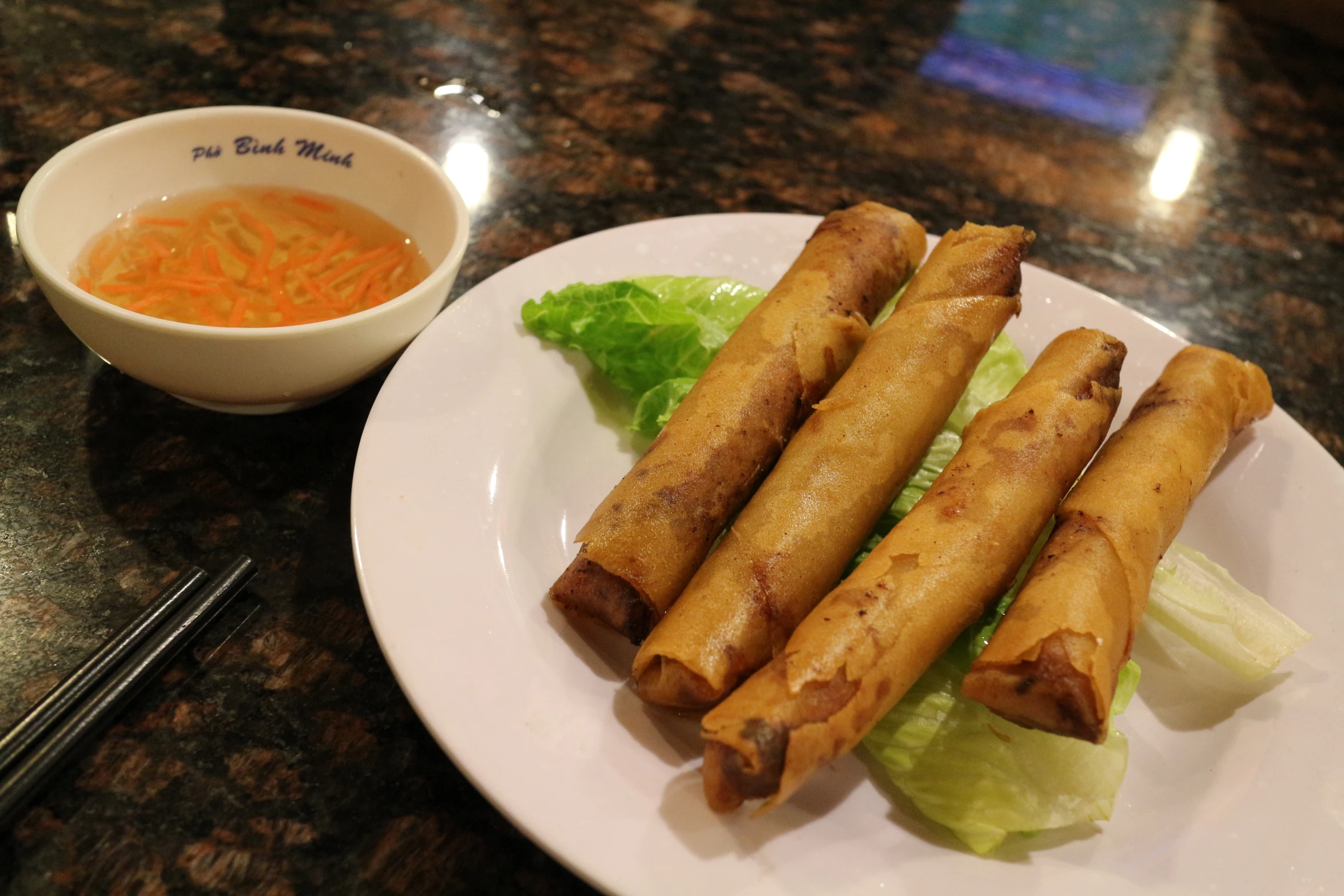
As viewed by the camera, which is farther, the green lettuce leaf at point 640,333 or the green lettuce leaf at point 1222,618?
the green lettuce leaf at point 640,333

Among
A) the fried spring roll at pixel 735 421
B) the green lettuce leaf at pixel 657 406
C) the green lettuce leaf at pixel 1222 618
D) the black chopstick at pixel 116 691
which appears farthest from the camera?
the green lettuce leaf at pixel 657 406

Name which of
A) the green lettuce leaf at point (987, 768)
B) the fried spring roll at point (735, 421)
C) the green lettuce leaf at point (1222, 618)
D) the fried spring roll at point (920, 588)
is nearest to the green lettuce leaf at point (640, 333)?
the fried spring roll at point (735, 421)

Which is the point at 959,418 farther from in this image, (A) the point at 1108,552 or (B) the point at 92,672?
(B) the point at 92,672

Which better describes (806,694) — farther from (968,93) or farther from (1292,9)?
(1292,9)

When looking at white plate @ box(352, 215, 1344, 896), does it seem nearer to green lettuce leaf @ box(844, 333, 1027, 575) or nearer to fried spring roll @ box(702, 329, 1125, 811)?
fried spring roll @ box(702, 329, 1125, 811)

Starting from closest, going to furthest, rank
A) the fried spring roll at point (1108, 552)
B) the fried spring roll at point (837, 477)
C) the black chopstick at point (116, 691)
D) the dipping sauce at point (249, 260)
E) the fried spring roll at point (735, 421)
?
the black chopstick at point (116, 691) → the fried spring roll at point (1108, 552) → the fried spring roll at point (837, 477) → the fried spring roll at point (735, 421) → the dipping sauce at point (249, 260)

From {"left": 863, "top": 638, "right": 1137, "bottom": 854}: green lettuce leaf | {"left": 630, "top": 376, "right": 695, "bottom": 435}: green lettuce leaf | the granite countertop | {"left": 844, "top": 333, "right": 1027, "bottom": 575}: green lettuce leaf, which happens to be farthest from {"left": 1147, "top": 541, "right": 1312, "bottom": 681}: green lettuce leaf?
the granite countertop

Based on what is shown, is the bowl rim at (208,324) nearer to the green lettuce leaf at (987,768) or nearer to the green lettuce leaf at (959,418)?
the green lettuce leaf at (959,418)

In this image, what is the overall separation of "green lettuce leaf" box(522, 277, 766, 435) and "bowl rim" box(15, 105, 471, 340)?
0.27 metres

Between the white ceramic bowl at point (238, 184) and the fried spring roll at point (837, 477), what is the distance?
0.78m

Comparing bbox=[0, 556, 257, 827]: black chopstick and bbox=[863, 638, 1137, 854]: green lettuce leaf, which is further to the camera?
bbox=[863, 638, 1137, 854]: green lettuce leaf

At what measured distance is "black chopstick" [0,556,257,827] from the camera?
1287 mm

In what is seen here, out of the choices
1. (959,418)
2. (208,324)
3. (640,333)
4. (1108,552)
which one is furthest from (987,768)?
(208,324)

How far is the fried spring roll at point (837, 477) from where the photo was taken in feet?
5.03
